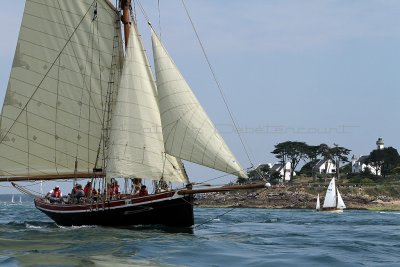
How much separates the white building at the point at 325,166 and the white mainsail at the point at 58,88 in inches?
4798

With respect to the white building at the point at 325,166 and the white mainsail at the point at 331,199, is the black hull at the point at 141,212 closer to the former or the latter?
the white mainsail at the point at 331,199

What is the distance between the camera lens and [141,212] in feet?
120

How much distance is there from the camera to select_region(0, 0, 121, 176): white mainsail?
41.1 metres

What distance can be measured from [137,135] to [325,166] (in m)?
129

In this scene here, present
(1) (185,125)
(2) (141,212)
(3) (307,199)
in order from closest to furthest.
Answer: (1) (185,125)
(2) (141,212)
(3) (307,199)

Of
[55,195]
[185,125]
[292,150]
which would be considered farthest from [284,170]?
[185,125]

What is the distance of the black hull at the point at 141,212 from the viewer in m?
36.3

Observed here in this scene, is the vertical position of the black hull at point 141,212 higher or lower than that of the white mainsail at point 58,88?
lower

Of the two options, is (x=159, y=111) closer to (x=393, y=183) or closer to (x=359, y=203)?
(x=359, y=203)

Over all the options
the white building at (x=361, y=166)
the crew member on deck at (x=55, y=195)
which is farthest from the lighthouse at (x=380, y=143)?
the crew member on deck at (x=55, y=195)

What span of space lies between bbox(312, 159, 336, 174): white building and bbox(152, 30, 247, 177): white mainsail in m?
127

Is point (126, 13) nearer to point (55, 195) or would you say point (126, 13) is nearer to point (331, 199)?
point (55, 195)

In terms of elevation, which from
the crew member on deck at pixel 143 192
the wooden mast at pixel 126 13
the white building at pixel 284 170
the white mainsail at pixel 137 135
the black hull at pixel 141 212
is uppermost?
the wooden mast at pixel 126 13

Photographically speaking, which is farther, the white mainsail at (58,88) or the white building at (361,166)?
the white building at (361,166)
